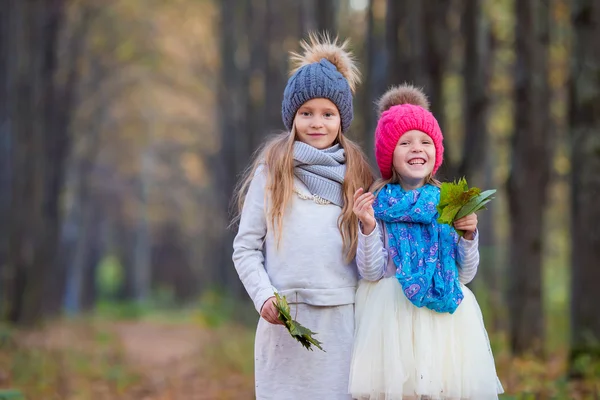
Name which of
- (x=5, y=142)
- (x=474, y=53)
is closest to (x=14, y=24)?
(x=5, y=142)

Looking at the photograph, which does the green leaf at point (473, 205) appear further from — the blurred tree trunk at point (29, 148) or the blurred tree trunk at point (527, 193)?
the blurred tree trunk at point (29, 148)

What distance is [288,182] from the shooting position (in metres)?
4.75

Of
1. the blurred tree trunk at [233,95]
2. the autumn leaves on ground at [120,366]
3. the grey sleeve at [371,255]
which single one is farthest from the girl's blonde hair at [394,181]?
the blurred tree trunk at [233,95]

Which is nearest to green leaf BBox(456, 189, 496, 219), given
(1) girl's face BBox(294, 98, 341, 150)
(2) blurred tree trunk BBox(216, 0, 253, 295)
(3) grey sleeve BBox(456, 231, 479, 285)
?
(3) grey sleeve BBox(456, 231, 479, 285)

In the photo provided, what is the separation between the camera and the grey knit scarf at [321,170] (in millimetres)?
4758

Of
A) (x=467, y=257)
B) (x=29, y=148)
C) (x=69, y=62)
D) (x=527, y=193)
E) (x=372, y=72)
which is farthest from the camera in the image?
(x=69, y=62)

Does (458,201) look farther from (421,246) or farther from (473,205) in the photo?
(421,246)

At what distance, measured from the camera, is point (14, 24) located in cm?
1702

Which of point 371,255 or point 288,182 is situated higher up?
point 288,182

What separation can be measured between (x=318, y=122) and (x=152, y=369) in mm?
9243

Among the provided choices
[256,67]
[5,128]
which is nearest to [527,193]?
[5,128]

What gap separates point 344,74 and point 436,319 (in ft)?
4.76

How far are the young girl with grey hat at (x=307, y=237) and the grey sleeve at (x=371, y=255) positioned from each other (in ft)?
0.63

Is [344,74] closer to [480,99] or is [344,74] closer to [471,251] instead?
[471,251]
